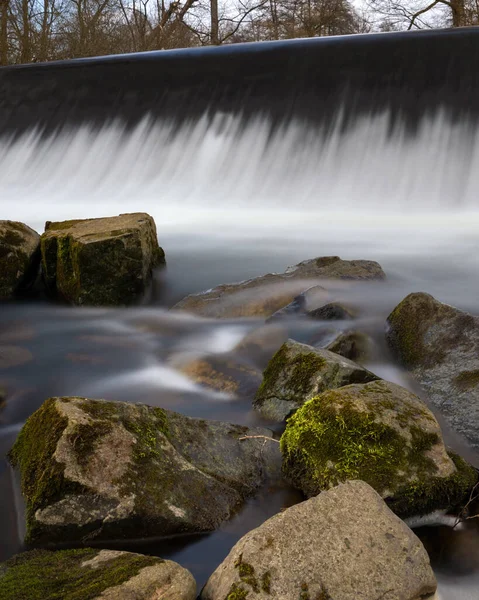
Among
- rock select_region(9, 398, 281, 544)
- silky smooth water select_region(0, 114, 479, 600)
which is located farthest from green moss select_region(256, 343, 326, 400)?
rock select_region(9, 398, 281, 544)

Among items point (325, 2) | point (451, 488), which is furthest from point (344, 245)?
point (325, 2)

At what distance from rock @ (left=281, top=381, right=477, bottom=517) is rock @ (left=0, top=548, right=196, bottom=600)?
681 millimetres

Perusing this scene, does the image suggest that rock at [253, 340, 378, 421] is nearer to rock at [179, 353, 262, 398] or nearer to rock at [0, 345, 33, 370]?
rock at [179, 353, 262, 398]

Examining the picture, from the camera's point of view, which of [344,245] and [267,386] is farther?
[344,245]

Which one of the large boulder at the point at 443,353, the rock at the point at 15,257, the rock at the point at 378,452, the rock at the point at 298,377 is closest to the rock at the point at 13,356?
the rock at the point at 15,257

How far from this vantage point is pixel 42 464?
1852mm

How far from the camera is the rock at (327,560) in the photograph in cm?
132

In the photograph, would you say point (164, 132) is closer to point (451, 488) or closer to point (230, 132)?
point (230, 132)

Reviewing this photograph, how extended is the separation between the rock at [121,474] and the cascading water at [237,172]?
92 centimetres

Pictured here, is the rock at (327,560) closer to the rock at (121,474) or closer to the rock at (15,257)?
the rock at (121,474)

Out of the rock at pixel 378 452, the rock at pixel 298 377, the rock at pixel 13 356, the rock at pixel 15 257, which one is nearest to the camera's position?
the rock at pixel 378 452

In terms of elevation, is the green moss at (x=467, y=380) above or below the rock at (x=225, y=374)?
above

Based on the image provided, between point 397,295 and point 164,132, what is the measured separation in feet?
17.9

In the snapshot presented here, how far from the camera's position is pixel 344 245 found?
5988 millimetres
